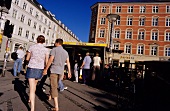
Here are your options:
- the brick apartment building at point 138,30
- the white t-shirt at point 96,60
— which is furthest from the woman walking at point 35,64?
the brick apartment building at point 138,30

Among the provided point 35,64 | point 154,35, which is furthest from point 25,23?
point 35,64

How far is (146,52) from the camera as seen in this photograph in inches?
1350

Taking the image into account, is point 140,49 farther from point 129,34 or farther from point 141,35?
point 129,34

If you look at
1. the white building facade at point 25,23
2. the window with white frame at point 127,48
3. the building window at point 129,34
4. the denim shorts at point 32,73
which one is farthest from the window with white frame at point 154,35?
the denim shorts at point 32,73

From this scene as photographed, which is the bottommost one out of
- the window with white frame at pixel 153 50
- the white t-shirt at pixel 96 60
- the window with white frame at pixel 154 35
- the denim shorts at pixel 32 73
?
A: the denim shorts at pixel 32 73

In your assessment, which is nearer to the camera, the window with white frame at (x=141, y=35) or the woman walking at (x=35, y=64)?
the woman walking at (x=35, y=64)

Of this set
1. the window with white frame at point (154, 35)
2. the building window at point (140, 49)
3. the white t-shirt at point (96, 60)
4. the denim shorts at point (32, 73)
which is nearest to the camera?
the denim shorts at point (32, 73)

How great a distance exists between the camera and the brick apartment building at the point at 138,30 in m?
33.9

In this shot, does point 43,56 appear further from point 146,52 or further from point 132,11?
point 132,11

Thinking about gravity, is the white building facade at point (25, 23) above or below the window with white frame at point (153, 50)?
above

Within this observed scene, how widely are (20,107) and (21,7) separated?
3456 centimetres

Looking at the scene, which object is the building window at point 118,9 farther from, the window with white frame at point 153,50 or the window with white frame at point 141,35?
the window with white frame at point 153,50

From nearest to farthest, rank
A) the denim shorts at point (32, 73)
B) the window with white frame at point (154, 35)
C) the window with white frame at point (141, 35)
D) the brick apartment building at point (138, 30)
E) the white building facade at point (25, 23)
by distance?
the denim shorts at point (32, 73)
the white building facade at point (25, 23)
the brick apartment building at point (138, 30)
the window with white frame at point (154, 35)
the window with white frame at point (141, 35)

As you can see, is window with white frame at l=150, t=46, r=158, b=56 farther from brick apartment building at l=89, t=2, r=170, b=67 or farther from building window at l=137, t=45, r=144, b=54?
building window at l=137, t=45, r=144, b=54
